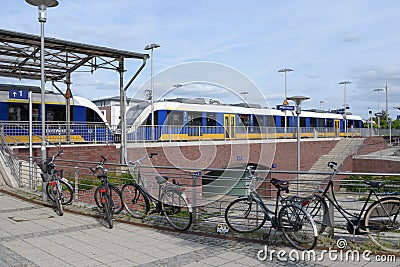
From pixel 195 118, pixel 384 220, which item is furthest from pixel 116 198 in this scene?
pixel 195 118

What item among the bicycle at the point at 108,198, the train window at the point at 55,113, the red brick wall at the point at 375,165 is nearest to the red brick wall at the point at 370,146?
the red brick wall at the point at 375,165

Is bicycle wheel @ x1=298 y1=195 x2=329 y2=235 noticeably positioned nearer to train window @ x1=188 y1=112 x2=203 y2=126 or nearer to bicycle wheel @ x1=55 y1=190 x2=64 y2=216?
bicycle wheel @ x1=55 y1=190 x2=64 y2=216

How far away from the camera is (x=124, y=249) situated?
5.84 m

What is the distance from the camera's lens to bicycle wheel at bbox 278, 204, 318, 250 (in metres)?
5.62

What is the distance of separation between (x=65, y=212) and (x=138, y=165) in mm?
2105

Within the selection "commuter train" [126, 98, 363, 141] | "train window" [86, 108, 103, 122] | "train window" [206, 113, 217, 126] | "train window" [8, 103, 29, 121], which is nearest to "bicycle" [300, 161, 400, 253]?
"commuter train" [126, 98, 363, 141]

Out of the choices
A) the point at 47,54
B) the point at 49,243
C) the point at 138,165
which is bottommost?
the point at 49,243

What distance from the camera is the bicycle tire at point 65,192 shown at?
888cm

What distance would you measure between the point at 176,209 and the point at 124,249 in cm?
139

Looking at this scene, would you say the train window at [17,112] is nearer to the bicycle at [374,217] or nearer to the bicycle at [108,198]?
the bicycle at [108,198]

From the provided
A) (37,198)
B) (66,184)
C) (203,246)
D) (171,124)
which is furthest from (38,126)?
(203,246)

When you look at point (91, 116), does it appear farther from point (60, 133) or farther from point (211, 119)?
point (211, 119)

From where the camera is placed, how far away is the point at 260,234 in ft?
20.9

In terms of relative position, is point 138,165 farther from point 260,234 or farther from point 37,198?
point 37,198
